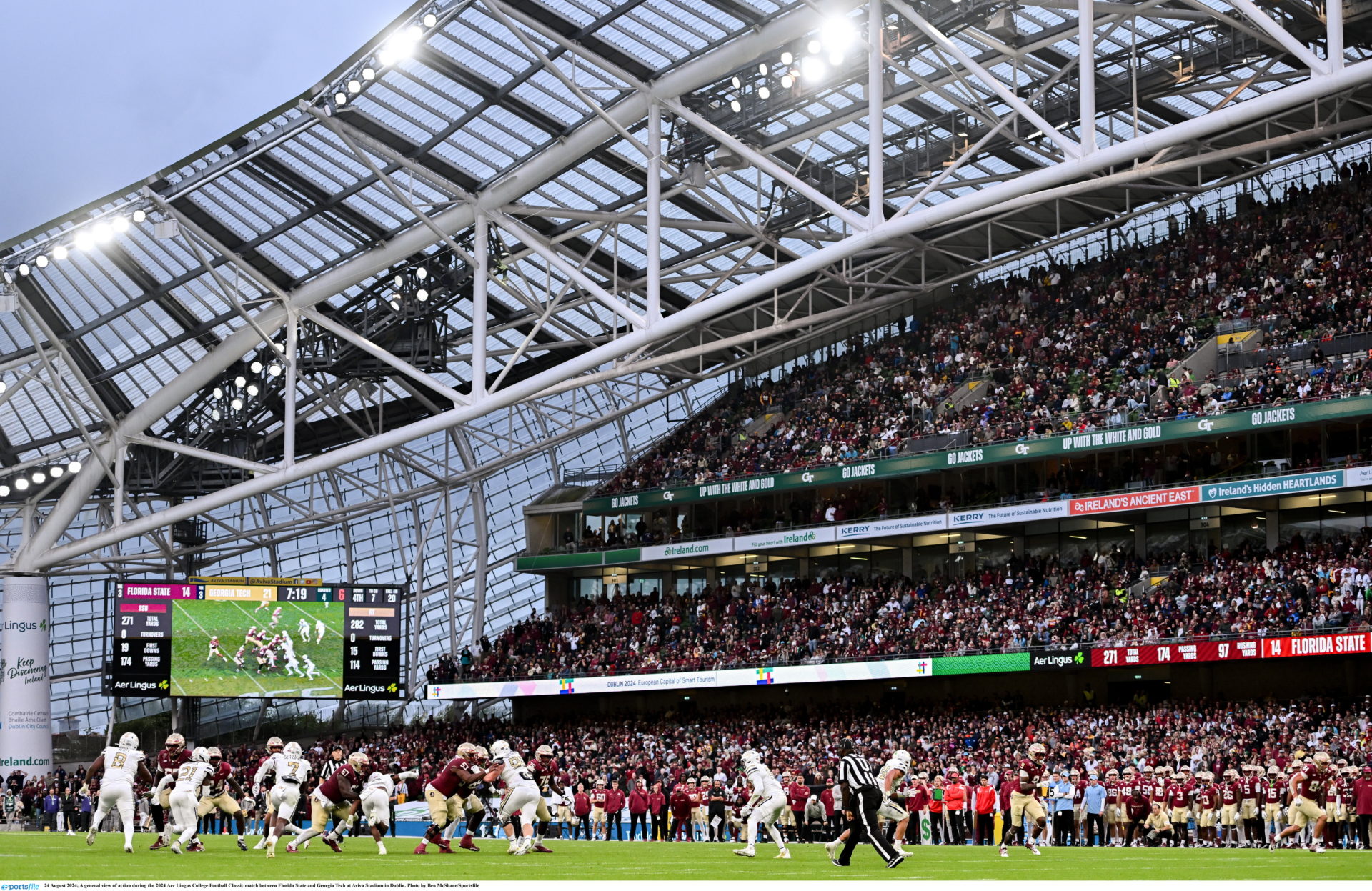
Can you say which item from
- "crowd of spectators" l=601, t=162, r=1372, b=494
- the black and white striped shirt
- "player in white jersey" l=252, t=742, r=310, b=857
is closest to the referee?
the black and white striped shirt

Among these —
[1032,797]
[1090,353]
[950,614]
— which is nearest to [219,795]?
[1032,797]

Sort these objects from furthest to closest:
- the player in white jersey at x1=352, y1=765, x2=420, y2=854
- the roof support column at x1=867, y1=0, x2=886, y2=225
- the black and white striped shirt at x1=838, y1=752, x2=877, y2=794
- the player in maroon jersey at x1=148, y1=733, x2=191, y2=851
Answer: the roof support column at x1=867, y1=0, x2=886, y2=225 < the player in maroon jersey at x1=148, y1=733, x2=191, y2=851 < the player in white jersey at x1=352, y1=765, x2=420, y2=854 < the black and white striped shirt at x1=838, y1=752, x2=877, y2=794

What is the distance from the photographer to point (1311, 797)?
2317cm

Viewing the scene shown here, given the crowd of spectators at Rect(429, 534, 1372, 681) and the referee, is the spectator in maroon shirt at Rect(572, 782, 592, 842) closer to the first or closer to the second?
the crowd of spectators at Rect(429, 534, 1372, 681)

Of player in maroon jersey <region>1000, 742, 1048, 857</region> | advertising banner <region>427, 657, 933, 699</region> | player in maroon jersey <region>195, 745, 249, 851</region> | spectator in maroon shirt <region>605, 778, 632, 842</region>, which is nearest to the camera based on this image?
player in maroon jersey <region>1000, 742, 1048, 857</region>

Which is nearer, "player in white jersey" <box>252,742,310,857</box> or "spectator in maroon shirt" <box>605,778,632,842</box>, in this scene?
"player in white jersey" <box>252,742,310,857</box>

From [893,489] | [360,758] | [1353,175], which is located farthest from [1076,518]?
[360,758]

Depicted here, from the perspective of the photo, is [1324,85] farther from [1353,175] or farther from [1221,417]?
[1353,175]

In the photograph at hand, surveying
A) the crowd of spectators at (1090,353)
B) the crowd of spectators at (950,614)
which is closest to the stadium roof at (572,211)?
the crowd of spectators at (1090,353)

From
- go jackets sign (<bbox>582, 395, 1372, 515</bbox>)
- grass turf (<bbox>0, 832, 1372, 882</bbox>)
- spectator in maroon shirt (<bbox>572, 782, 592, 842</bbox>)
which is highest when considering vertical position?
go jackets sign (<bbox>582, 395, 1372, 515</bbox>)

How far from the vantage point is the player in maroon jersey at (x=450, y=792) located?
2106 centimetres

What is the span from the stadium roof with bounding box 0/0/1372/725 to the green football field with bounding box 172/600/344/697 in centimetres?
Answer: 298

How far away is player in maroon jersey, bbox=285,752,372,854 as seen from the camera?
20859mm

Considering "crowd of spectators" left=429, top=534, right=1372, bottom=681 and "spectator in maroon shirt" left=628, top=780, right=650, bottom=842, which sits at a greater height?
"crowd of spectators" left=429, top=534, right=1372, bottom=681
